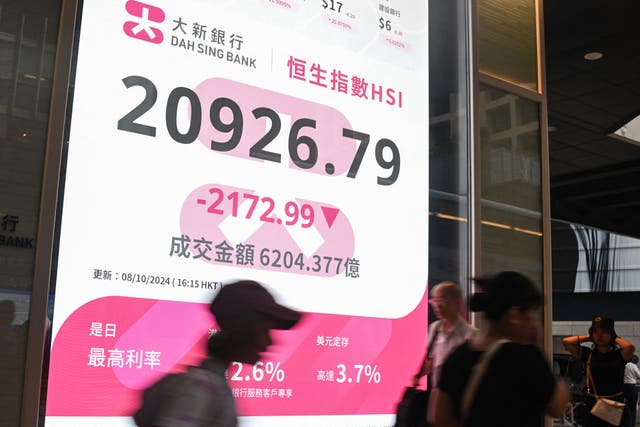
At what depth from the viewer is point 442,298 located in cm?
372

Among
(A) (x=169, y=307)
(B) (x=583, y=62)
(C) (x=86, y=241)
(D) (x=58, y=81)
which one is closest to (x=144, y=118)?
(D) (x=58, y=81)

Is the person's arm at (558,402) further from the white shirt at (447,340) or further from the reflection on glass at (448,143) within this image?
the reflection on glass at (448,143)

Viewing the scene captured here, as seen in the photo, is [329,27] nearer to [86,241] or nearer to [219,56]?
[219,56]

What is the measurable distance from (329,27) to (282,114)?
1.98 ft

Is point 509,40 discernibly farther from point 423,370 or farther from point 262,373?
point 262,373

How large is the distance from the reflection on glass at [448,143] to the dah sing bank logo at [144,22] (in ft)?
5.59

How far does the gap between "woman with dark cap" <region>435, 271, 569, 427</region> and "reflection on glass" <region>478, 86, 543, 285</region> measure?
2.36m

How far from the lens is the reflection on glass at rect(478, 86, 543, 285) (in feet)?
14.9

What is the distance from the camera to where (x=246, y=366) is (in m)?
3.44

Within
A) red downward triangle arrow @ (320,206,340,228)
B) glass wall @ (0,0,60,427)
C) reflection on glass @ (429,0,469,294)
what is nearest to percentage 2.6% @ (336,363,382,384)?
reflection on glass @ (429,0,469,294)

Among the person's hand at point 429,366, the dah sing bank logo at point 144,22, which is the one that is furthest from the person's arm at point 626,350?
the dah sing bank logo at point 144,22

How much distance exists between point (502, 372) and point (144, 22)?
227cm

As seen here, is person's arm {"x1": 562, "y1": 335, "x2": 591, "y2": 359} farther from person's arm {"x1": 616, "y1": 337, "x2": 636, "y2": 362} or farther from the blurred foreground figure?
the blurred foreground figure

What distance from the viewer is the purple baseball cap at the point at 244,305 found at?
155 centimetres
